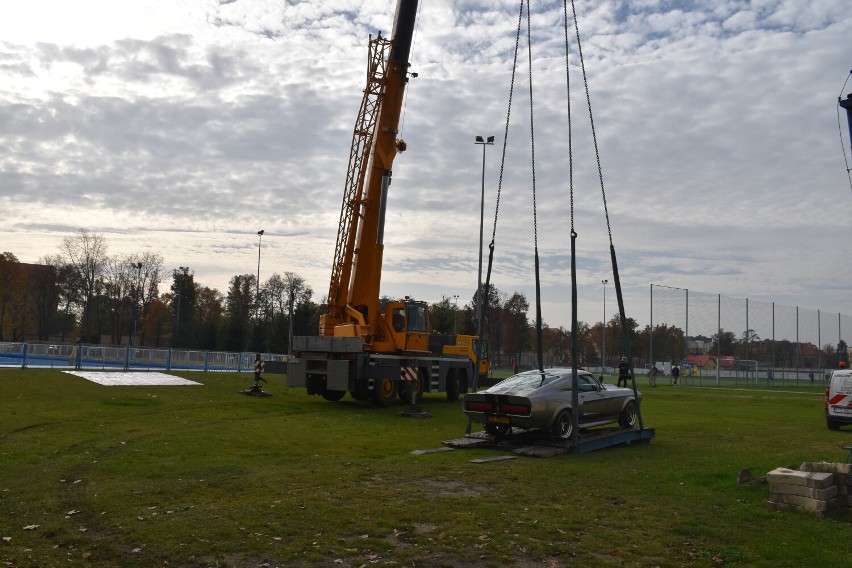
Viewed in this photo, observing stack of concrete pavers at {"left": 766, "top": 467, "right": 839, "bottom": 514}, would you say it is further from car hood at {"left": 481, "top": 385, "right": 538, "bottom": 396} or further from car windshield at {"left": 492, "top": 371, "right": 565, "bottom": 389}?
car windshield at {"left": 492, "top": 371, "right": 565, "bottom": 389}

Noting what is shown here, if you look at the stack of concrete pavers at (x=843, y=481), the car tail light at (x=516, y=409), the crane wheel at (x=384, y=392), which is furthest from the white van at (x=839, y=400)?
the crane wheel at (x=384, y=392)

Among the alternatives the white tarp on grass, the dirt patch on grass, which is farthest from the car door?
the white tarp on grass

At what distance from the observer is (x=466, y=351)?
2606 centimetres

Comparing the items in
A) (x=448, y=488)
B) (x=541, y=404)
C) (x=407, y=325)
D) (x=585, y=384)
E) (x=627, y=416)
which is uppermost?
(x=407, y=325)

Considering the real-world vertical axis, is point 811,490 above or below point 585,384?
below

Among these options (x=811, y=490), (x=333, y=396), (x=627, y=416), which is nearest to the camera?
(x=811, y=490)

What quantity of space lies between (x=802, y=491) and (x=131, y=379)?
77.9 feet

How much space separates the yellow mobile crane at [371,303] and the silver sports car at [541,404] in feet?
25.9

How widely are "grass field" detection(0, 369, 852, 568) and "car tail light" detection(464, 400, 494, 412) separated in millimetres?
1094

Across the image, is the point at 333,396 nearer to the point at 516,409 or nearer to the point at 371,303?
the point at 371,303

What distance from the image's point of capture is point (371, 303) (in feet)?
74.4

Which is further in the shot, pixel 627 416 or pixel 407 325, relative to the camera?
pixel 407 325

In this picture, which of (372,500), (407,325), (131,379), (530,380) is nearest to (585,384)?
(530,380)

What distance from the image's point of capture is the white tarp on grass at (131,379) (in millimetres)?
25312
